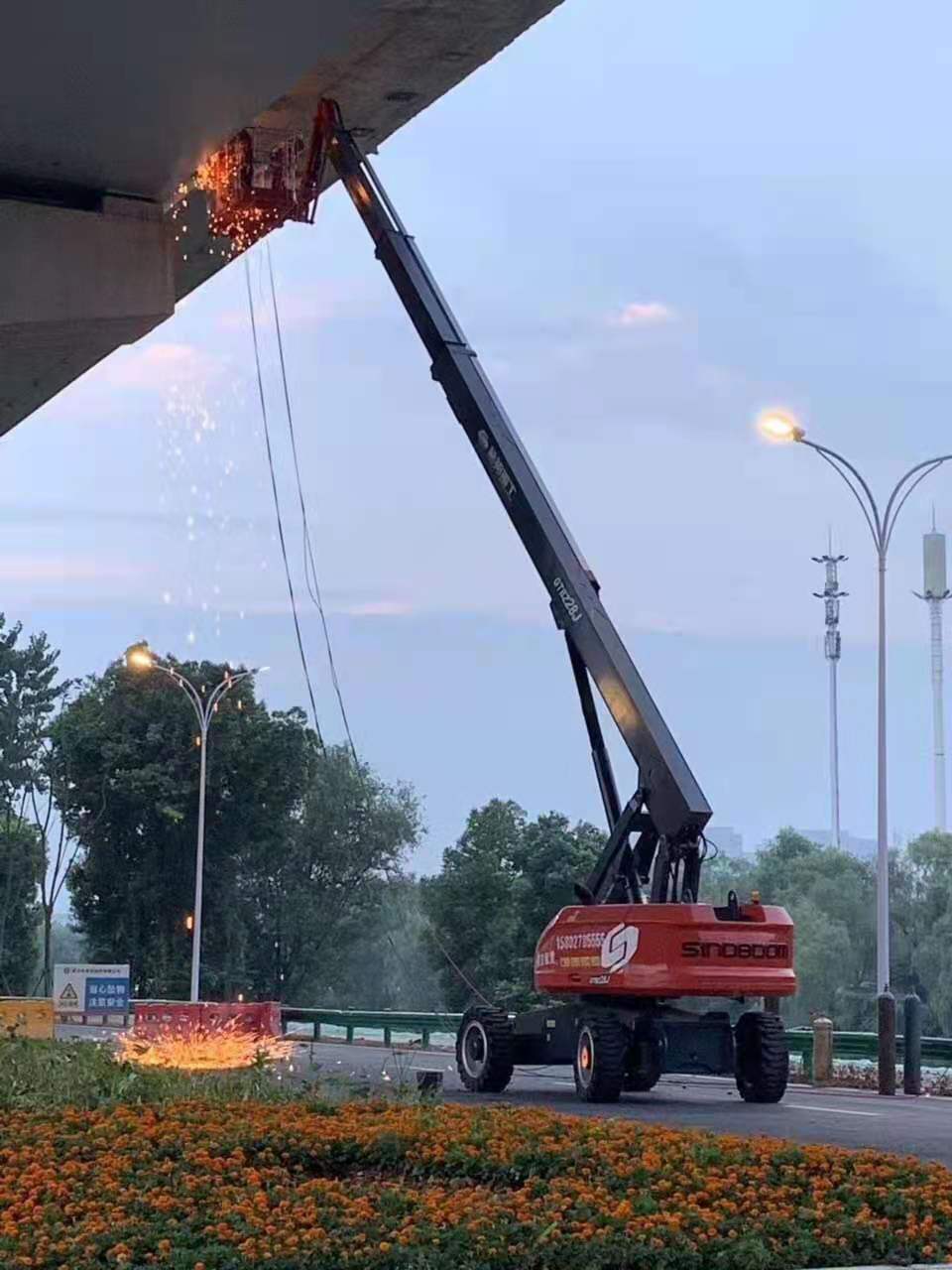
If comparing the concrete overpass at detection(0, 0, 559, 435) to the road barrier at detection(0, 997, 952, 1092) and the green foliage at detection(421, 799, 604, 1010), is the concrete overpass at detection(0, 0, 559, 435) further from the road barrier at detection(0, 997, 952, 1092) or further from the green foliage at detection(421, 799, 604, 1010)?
the green foliage at detection(421, 799, 604, 1010)

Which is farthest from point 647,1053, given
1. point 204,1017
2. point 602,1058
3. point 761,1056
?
point 204,1017

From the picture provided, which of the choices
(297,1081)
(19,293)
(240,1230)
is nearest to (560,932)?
(297,1081)

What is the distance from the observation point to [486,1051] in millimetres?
19797

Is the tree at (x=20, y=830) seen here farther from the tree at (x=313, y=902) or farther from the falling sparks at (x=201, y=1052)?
the falling sparks at (x=201, y=1052)

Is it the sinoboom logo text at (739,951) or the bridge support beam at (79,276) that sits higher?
the bridge support beam at (79,276)

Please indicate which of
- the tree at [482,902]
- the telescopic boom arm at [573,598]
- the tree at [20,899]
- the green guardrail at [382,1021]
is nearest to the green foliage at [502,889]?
the tree at [482,902]

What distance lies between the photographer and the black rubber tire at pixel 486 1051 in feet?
64.5

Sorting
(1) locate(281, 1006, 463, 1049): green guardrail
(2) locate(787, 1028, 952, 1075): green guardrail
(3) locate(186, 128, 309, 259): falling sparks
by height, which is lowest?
(1) locate(281, 1006, 463, 1049): green guardrail

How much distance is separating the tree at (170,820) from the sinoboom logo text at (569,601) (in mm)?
43566

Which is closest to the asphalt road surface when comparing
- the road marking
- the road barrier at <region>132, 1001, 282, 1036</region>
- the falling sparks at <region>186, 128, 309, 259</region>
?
the road marking

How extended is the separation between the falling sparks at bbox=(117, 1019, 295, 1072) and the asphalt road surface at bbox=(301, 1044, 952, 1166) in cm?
48

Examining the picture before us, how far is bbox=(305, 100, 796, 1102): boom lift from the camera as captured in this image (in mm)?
17500

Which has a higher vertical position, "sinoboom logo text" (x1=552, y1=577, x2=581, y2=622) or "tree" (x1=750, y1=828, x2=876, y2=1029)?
"sinoboom logo text" (x1=552, y1=577, x2=581, y2=622)

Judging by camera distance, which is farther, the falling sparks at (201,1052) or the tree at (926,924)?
the tree at (926,924)
